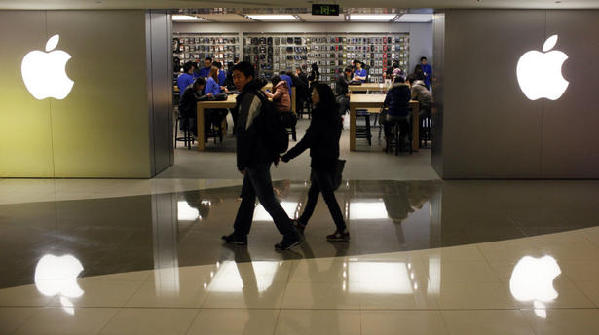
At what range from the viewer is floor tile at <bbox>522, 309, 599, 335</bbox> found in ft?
14.5

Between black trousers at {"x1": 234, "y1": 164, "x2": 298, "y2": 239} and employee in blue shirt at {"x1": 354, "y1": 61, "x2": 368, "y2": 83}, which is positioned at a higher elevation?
employee in blue shirt at {"x1": 354, "y1": 61, "x2": 368, "y2": 83}

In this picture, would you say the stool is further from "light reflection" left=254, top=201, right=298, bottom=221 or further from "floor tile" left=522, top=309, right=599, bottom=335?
"floor tile" left=522, top=309, right=599, bottom=335

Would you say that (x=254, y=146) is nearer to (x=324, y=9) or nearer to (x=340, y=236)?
(x=340, y=236)

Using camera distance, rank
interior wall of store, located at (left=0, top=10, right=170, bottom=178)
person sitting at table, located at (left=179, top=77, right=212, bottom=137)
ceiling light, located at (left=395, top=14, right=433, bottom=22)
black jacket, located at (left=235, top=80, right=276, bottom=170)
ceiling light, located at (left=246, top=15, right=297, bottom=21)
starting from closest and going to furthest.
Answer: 1. black jacket, located at (left=235, top=80, right=276, bottom=170)
2. interior wall of store, located at (left=0, top=10, right=170, bottom=178)
3. person sitting at table, located at (left=179, top=77, right=212, bottom=137)
4. ceiling light, located at (left=246, top=15, right=297, bottom=21)
5. ceiling light, located at (left=395, top=14, right=433, bottom=22)

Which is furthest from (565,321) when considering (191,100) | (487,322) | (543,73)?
(191,100)

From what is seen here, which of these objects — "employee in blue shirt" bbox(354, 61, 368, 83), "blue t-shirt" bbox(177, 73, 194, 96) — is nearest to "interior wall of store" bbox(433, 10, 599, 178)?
"blue t-shirt" bbox(177, 73, 194, 96)

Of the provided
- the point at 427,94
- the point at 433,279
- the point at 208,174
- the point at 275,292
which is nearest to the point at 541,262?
the point at 433,279

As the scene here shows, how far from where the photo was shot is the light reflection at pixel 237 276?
17.3 ft

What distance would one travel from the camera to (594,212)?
7793mm

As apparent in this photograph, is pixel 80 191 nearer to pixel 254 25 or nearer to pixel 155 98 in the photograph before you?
pixel 155 98

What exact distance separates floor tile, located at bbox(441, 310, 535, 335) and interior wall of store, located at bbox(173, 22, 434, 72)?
18395mm

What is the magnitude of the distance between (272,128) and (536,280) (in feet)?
7.81

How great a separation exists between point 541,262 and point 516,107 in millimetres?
4293

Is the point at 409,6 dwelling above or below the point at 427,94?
above
